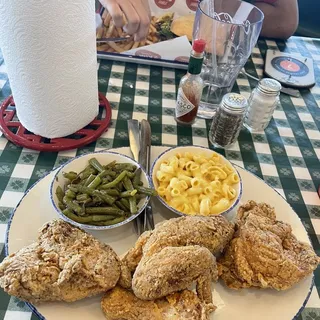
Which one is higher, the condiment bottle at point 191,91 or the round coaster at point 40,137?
the condiment bottle at point 191,91

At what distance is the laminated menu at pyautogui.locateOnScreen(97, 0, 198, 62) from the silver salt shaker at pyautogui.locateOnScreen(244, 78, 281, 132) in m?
0.46

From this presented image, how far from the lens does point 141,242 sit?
93 centimetres

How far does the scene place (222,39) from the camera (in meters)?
1.54

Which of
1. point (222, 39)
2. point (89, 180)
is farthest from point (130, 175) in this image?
point (222, 39)

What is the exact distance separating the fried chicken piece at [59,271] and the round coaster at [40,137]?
492 millimetres

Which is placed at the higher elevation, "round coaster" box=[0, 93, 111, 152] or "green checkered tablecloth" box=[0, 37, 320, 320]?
"round coaster" box=[0, 93, 111, 152]

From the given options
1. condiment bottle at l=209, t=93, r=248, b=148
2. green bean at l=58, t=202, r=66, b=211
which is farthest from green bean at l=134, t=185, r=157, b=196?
condiment bottle at l=209, t=93, r=248, b=148

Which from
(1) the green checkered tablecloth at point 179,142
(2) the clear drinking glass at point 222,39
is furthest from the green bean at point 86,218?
(2) the clear drinking glass at point 222,39

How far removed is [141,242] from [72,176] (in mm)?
342

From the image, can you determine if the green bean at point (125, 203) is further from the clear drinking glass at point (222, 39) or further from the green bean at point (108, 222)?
the clear drinking glass at point (222, 39)

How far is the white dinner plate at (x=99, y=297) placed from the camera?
0.89 metres

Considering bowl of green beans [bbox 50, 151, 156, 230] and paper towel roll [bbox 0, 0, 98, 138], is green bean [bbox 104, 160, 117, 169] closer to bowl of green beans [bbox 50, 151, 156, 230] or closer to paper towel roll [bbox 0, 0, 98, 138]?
bowl of green beans [bbox 50, 151, 156, 230]

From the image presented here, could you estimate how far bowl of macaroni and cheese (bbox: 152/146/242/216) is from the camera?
3.69 ft

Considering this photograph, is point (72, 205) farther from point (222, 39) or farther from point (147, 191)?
point (222, 39)
